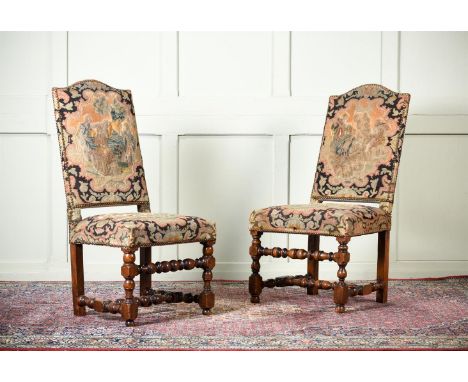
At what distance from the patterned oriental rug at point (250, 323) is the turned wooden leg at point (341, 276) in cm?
7

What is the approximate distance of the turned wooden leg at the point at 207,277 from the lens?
12.1 ft

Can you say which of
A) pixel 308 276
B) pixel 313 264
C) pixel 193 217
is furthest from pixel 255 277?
pixel 193 217

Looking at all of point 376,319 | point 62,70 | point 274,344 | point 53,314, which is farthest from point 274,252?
point 62,70

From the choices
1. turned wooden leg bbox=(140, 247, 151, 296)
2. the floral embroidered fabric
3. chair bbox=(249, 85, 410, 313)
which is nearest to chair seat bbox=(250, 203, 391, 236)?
chair bbox=(249, 85, 410, 313)

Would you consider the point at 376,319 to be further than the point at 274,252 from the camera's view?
No

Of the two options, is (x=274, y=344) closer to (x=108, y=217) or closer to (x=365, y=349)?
(x=365, y=349)

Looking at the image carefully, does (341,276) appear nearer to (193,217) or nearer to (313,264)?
(313,264)

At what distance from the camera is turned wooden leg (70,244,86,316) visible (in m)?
3.67

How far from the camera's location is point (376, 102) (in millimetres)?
4254

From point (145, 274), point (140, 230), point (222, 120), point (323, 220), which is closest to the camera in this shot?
point (140, 230)

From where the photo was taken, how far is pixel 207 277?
3.71 metres

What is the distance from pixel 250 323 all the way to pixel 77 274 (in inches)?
36.4

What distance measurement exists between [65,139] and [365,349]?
72.5 inches

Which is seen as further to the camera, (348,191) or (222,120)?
(222,120)
